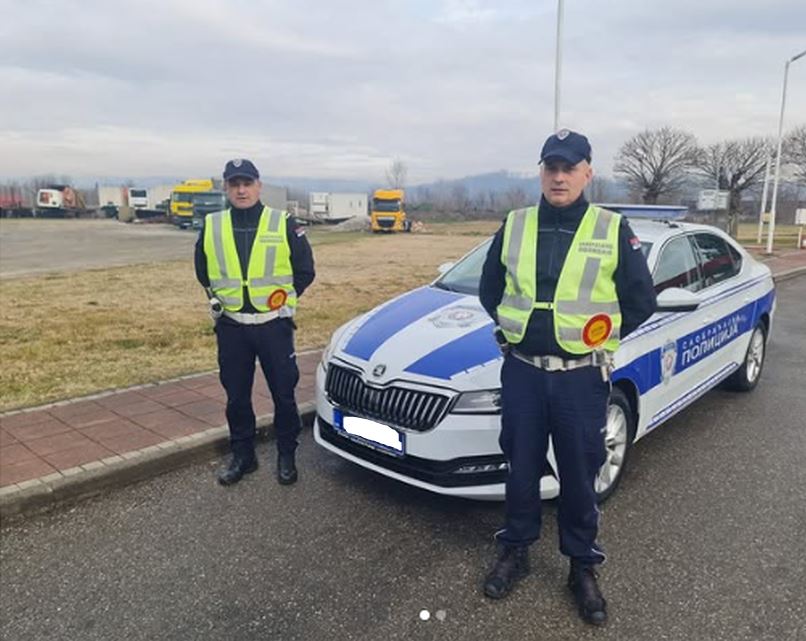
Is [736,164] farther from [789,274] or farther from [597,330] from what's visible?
[597,330]

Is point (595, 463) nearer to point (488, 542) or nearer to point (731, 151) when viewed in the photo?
point (488, 542)

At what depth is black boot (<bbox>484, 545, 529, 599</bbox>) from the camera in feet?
9.13

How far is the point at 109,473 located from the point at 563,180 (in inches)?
121

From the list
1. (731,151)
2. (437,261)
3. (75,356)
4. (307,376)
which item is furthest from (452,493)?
(731,151)

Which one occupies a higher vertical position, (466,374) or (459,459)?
(466,374)

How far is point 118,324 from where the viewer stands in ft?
27.6

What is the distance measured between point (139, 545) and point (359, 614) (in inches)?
50.5

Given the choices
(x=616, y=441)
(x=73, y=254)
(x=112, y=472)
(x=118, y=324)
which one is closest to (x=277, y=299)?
(x=112, y=472)


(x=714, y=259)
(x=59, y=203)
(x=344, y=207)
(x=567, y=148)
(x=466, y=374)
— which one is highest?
(x=59, y=203)

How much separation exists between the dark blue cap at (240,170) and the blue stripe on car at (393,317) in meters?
1.10

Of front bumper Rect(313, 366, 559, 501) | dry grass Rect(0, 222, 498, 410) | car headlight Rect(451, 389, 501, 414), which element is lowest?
dry grass Rect(0, 222, 498, 410)

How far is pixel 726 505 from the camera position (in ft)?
11.8

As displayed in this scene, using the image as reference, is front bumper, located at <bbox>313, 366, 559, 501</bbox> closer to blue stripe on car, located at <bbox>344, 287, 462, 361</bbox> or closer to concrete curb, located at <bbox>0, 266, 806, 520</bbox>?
blue stripe on car, located at <bbox>344, 287, 462, 361</bbox>

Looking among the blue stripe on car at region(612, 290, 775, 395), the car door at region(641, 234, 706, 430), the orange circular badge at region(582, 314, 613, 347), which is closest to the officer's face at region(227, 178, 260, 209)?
the orange circular badge at region(582, 314, 613, 347)
